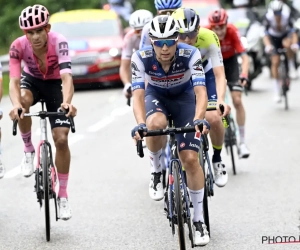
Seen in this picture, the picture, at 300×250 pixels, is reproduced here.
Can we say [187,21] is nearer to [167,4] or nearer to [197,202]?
[167,4]

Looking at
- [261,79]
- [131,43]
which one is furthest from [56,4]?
[131,43]

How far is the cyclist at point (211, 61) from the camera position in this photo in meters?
8.24

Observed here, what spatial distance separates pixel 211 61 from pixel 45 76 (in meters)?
1.54

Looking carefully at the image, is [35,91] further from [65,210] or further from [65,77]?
[65,210]

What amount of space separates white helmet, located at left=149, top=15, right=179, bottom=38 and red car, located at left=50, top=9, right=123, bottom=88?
14.7 meters

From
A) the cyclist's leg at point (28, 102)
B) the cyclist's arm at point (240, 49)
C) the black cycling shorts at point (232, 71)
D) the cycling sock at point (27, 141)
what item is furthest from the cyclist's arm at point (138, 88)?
the black cycling shorts at point (232, 71)

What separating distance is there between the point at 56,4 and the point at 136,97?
2583 centimetres

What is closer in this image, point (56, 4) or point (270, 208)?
point (270, 208)

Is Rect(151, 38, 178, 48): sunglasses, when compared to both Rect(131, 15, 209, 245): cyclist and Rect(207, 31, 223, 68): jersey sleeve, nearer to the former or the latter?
Rect(131, 15, 209, 245): cyclist

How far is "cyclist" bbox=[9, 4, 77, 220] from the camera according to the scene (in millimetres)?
8070

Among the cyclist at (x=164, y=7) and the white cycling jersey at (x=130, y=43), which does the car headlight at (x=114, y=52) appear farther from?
the cyclist at (x=164, y=7)

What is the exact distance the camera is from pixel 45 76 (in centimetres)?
870

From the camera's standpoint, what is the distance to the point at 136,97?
24.1 feet

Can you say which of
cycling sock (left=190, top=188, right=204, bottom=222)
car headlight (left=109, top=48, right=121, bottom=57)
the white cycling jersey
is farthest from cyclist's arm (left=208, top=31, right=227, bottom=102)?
car headlight (left=109, top=48, right=121, bottom=57)
